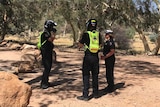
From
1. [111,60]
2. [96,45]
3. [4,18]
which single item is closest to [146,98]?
[111,60]

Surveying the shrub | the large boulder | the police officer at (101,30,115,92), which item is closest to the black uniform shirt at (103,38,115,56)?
the police officer at (101,30,115,92)

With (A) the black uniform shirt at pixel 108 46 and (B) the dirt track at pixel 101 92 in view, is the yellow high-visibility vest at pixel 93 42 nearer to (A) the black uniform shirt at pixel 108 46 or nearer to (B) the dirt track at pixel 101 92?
(A) the black uniform shirt at pixel 108 46

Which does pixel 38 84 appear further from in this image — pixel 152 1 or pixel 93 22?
pixel 152 1

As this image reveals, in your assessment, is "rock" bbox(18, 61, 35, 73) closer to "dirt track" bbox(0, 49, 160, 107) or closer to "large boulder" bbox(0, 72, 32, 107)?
"dirt track" bbox(0, 49, 160, 107)

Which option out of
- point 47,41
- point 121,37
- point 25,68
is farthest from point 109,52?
point 121,37

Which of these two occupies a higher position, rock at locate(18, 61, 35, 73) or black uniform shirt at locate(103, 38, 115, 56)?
black uniform shirt at locate(103, 38, 115, 56)

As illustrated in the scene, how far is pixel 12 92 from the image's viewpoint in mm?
6043

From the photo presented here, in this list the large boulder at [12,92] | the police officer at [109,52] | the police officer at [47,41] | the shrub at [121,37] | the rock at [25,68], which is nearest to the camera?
the large boulder at [12,92]

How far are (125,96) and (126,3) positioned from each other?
53.5 feet

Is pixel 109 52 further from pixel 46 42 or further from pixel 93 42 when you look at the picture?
pixel 46 42

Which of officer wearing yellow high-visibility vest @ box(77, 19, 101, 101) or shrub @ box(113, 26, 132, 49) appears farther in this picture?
shrub @ box(113, 26, 132, 49)

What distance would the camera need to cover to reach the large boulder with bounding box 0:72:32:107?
594cm

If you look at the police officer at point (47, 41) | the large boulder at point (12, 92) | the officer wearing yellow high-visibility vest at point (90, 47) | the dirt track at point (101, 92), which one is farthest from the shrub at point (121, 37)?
the large boulder at point (12, 92)

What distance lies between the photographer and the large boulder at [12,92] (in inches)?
234
